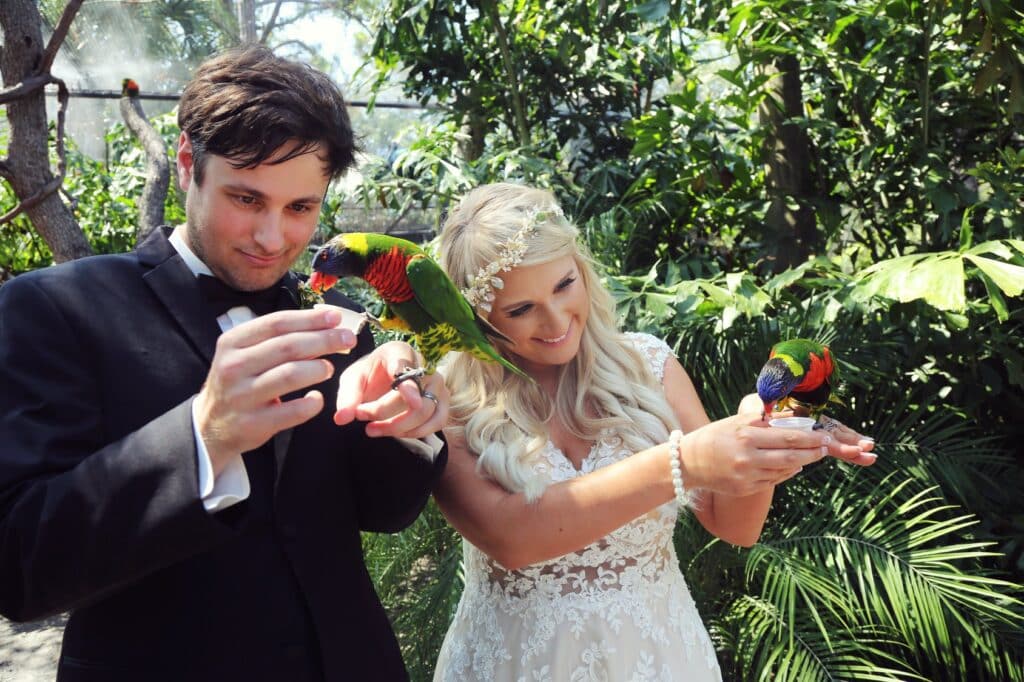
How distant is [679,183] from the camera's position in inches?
165

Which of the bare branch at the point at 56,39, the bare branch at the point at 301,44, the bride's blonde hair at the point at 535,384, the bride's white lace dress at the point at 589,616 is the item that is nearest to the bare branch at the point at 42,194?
the bare branch at the point at 56,39

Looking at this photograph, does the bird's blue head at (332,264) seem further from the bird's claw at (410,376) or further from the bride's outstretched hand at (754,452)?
the bride's outstretched hand at (754,452)

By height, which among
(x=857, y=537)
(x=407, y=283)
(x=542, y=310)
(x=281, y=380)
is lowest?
(x=857, y=537)

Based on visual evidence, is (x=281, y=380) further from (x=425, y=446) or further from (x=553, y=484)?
(x=553, y=484)

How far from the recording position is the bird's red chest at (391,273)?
161 cm

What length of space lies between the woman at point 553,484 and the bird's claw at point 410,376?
1.21 feet

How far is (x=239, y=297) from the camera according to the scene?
1.46 metres

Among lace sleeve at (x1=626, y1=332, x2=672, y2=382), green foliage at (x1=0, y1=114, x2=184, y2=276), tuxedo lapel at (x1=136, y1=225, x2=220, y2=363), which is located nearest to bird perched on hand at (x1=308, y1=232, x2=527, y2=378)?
tuxedo lapel at (x1=136, y1=225, x2=220, y2=363)

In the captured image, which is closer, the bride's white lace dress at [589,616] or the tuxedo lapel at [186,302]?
the tuxedo lapel at [186,302]

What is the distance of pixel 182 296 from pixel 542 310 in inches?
33.3

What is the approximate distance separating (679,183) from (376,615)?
126 inches

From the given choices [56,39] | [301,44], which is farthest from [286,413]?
[301,44]

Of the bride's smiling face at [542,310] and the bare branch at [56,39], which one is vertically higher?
the bare branch at [56,39]

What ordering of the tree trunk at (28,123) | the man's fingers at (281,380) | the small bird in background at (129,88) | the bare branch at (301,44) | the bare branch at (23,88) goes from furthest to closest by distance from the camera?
the bare branch at (301,44) < the small bird in background at (129,88) < the tree trunk at (28,123) < the bare branch at (23,88) < the man's fingers at (281,380)
